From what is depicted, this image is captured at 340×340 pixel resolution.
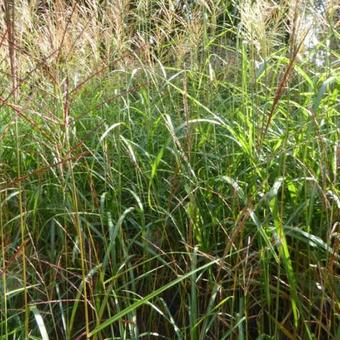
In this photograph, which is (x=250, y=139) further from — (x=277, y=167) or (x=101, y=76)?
(x=101, y=76)

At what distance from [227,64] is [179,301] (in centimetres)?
133

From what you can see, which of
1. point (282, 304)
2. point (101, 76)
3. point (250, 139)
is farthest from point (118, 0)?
point (282, 304)

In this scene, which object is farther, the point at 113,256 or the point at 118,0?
the point at 118,0

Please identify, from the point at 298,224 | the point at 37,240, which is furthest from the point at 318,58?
the point at 37,240

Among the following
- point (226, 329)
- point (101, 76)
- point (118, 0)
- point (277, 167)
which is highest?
point (118, 0)

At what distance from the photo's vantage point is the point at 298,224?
2424mm

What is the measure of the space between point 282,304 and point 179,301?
0.37 m

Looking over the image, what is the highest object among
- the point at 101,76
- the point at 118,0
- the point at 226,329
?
the point at 118,0

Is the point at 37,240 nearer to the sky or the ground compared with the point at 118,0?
nearer to the ground

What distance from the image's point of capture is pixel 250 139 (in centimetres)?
252

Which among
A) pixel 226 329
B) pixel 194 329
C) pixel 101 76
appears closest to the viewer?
pixel 194 329

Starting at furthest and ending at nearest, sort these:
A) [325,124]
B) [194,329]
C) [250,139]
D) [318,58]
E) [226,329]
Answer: [318,58] → [325,124] → [250,139] → [226,329] → [194,329]

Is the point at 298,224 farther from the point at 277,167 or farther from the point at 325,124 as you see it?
the point at 325,124

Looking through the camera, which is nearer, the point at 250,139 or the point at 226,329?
the point at 226,329
